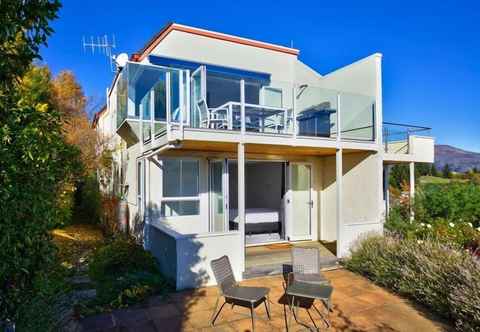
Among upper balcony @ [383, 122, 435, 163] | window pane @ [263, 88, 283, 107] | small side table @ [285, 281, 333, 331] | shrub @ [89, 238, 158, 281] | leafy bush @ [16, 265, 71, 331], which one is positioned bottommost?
shrub @ [89, 238, 158, 281]

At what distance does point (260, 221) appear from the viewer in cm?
1004

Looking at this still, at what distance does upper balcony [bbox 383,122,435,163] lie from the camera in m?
10.4

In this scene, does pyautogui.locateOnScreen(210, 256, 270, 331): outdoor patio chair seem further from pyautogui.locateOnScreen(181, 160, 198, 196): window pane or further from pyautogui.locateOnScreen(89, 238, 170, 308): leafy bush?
pyautogui.locateOnScreen(181, 160, 198, 196): window pane

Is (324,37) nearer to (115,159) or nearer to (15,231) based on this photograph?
(115,159)

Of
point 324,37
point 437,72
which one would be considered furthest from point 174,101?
point 437,72

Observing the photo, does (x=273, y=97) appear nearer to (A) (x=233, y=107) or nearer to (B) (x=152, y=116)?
(A) (x=233, y=107)

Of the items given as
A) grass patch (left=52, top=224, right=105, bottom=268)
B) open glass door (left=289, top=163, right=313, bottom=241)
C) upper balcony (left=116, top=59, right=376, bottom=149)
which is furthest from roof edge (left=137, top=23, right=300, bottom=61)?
grass patch (left=52, top=224, right=105, bottom=268)

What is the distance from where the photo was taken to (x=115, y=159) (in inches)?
541

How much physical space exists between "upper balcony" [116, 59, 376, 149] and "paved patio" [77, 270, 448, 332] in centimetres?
328

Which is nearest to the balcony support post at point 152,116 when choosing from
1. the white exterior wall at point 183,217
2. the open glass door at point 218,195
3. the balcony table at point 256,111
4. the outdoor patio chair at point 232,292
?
the white exterior wall at point 183,217

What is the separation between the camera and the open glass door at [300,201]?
967 centimetres

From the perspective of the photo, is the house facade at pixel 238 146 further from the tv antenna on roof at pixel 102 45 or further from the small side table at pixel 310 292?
the tv antenna on roof at pixel 102 45

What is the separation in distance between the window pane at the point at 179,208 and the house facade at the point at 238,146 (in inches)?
1.1

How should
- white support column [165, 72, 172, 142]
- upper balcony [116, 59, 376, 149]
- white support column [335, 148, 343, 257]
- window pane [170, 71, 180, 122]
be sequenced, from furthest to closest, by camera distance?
white support column [335, 148, 343, 257] → upper balcony [116, 59, 376, 149] → window pane [170, 71, 180, 122] → white support column [165, 72, 172, 142]
